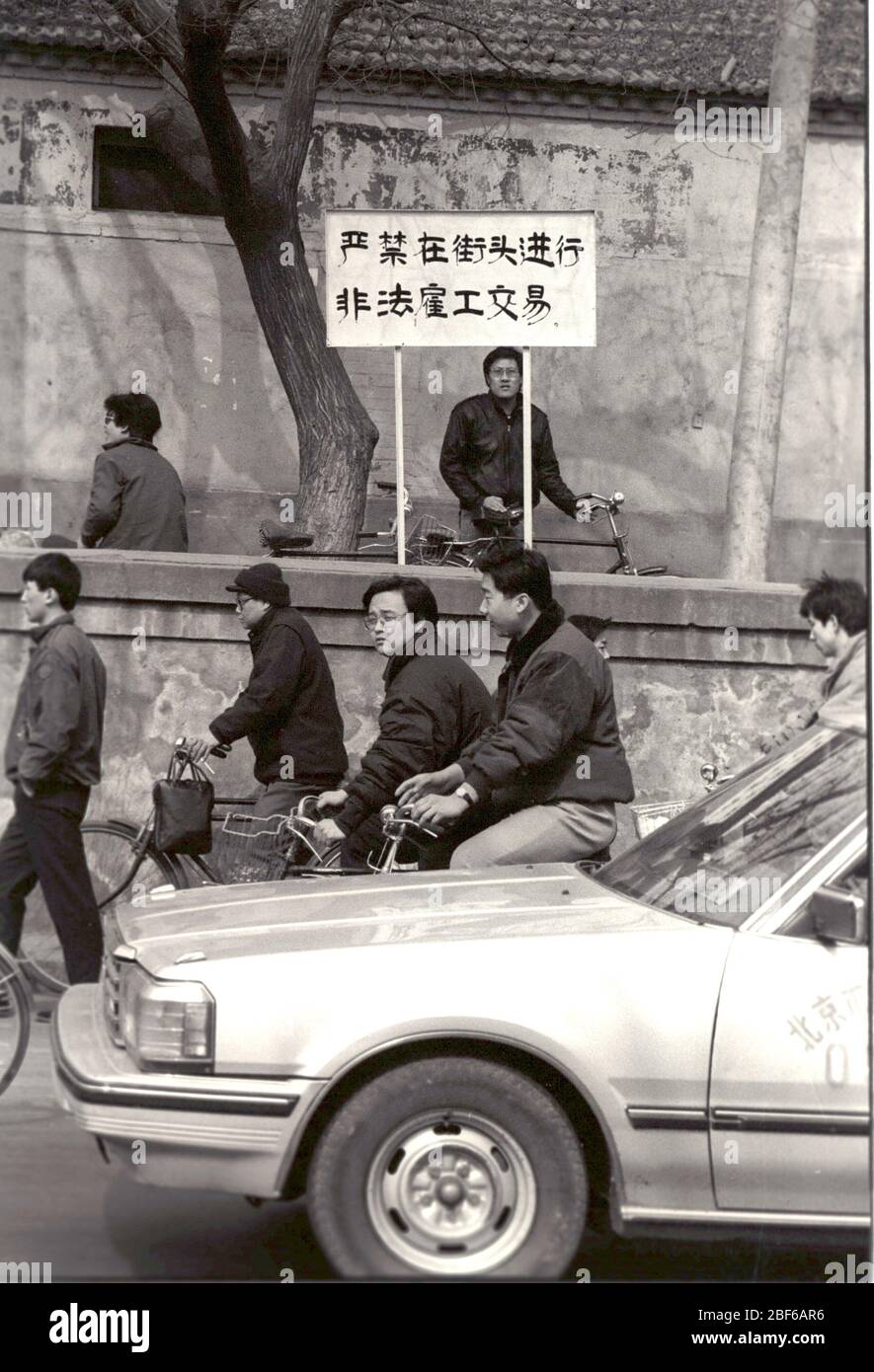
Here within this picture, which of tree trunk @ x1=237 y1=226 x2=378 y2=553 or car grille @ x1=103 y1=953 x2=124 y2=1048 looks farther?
tree trunk @ x1=237 y1=226 x2=378 y2=553

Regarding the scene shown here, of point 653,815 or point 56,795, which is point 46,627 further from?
point 653,815

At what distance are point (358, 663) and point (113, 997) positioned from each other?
349 cm

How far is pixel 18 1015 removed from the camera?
559cm

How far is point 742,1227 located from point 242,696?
11.7 feet

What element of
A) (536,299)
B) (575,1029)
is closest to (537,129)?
(536,299)

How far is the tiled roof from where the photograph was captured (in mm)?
11711

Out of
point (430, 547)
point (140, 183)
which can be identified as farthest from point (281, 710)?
point (140, 183)

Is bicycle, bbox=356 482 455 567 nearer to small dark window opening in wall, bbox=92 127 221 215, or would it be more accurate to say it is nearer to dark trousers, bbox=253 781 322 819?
dark trousers, bbox=253 781 322 819

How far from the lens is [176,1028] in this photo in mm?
4012

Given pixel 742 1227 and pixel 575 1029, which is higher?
pixel 575 1029

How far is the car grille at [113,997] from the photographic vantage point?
431 cm

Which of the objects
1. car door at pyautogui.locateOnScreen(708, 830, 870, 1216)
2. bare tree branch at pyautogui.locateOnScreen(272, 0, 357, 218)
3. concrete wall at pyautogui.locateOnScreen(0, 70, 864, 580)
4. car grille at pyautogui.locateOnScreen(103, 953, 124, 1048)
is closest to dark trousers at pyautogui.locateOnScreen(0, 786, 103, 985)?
car grille at pyautogui.locateOnScreen(103, 953, 124, 1048)

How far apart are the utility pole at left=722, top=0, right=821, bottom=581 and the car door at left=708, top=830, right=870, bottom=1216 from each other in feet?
16.3
